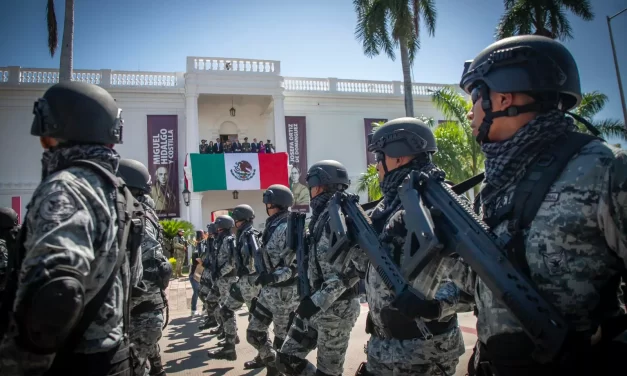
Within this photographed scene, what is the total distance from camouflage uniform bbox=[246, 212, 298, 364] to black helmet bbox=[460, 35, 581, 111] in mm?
3789

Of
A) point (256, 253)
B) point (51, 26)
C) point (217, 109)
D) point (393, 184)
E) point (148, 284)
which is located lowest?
point (148, 284)

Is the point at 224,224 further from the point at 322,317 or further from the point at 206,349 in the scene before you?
the point at 322,317

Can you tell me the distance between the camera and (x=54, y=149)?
2361 millimetres

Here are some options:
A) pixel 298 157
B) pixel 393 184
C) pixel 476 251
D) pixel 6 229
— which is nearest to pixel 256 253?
pixel 6 229

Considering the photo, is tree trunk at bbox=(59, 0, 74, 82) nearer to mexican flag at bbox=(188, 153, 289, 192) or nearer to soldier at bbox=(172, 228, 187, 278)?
soldier at bbox=(172, 228, 187, 278)

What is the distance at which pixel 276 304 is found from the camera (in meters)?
5.50

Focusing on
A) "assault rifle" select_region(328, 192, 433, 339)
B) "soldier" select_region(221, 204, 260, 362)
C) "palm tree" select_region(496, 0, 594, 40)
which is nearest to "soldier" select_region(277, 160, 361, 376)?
"assault rifle" select_region(328, 192, 433, 339)

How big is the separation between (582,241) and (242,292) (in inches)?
245

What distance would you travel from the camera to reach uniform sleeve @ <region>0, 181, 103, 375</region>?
181 centimetres

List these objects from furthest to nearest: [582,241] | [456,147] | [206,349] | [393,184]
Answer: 1. [456,147]
2. [206,349]
3. [393,184]
4. [582,241]

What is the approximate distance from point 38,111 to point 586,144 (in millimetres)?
2669

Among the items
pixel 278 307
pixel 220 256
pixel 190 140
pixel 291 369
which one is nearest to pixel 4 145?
pixel 190 140

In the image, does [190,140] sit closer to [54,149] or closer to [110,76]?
[110,76]

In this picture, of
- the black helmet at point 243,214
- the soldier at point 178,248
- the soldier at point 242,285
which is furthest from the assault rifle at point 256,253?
the soldier at point 178,248
